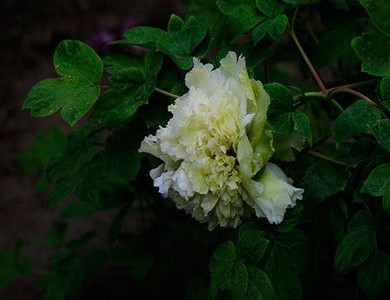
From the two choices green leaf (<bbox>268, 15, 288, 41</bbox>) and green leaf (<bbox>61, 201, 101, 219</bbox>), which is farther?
green leaf (<bbox>61, 201, 101, 219</bbox>)

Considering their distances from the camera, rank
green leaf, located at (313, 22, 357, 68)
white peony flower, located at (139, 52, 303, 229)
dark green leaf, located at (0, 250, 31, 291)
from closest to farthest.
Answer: white peony flower, located at (139, 52, 303, 229), green leaf, located at (313, 22, 357, 68), dark green leaf, located at (0, 250, 31, 291)

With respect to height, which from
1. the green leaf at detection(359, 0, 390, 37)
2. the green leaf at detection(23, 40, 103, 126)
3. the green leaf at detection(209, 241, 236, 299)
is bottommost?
the green leaf at detection(209, 241, 236, 299)

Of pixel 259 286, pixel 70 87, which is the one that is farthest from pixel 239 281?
pixel 70 87

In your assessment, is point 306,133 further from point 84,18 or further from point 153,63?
point 84,18

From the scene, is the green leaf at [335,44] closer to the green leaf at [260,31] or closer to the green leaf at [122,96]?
the green leaf at [260,31]

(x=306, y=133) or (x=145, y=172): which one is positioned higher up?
(x=306, y=133)

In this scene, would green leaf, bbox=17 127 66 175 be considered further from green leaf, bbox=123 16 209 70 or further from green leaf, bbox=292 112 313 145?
green leaf, bbox=292 112 313 145

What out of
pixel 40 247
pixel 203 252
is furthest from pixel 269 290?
pixel 40 247

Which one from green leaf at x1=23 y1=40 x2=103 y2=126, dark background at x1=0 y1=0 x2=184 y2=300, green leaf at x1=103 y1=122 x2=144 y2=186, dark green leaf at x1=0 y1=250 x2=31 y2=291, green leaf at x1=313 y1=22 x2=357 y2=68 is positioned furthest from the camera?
dark background at x1=0 y1=0 x2=184 y2=300

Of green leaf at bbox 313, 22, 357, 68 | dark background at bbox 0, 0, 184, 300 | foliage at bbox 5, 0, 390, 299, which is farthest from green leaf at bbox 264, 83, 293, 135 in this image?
dark background at bbox 0, 0, 184, 300
